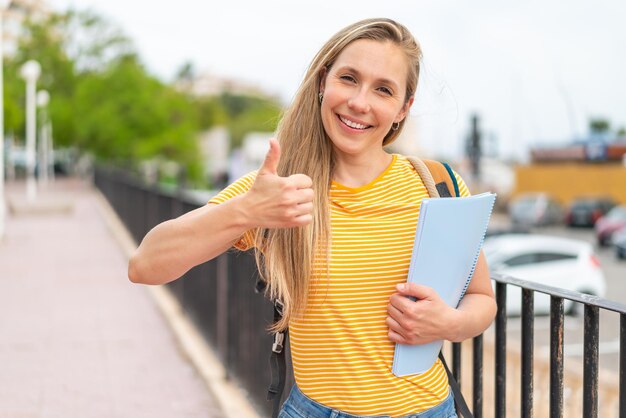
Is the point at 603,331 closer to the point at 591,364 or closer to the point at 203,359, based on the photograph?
the point at 203,359

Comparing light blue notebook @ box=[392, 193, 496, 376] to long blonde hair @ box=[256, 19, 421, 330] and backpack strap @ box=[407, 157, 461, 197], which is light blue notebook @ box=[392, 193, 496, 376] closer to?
backpack strap @ box=[407, 157, 461, 197]

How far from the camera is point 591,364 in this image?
6.83 feet

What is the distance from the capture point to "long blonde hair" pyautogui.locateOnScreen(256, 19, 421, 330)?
1.86 m

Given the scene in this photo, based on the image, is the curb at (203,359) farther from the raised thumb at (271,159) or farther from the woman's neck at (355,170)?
the raised thumb at (271,159)

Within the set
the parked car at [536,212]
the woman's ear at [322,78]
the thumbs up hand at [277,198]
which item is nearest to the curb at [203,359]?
the woman's ear at [322,78]

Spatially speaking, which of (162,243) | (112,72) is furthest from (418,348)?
(112,72)

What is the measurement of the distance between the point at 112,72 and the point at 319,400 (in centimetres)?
3931

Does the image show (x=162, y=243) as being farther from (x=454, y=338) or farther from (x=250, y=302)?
(x=250, y=302)

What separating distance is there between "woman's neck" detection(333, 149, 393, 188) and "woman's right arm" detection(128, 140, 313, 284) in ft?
0.78

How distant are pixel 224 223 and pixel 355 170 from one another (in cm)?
38

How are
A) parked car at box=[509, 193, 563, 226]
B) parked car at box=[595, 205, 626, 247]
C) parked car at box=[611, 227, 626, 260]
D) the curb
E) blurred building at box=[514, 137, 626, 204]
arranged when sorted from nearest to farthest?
1. the curb
2. parked car at box=[611, 227, 626, 260]
3. parked car at box=[595, 205, 626, 247]
4. parked car at box=[509, 193, 563, 226]
5. blurred building at box=[514, 137, 626, 204]

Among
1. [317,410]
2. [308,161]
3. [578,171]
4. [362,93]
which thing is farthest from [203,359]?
[578,171]

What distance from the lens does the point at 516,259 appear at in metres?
15.2

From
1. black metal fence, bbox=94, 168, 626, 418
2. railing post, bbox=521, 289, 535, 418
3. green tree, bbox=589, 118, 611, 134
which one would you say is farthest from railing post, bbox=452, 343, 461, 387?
green tree, bbox=589, 118, 611, 134
